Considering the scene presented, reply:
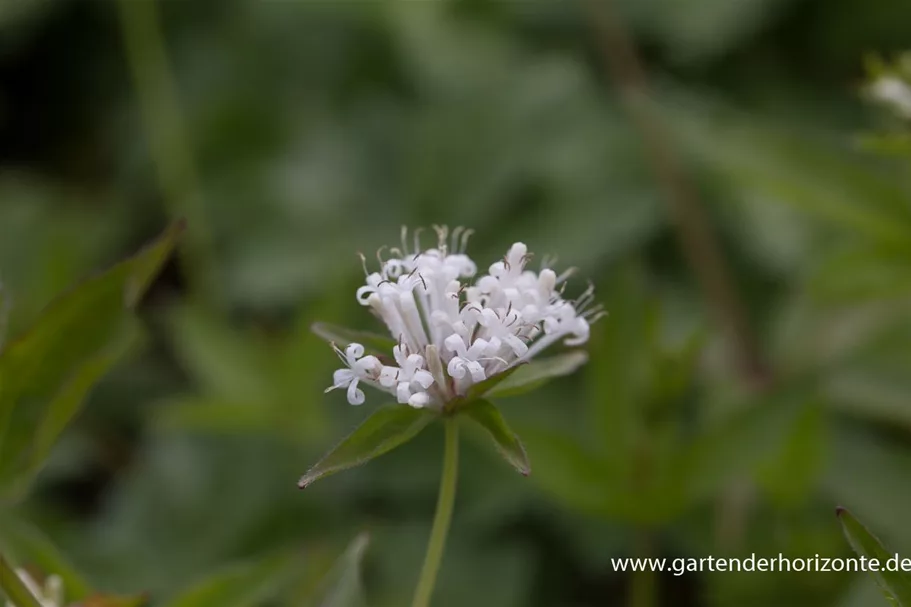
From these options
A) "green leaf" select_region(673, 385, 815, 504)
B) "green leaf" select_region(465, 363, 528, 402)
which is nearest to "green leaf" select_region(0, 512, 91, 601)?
"green leaf" select_region(465, 363, 528, 402)

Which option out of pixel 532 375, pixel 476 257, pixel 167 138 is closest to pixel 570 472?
pixel 532 375

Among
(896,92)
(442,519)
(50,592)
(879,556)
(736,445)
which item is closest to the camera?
(879,556)

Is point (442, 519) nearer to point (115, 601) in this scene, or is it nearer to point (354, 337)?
point (354, 337)

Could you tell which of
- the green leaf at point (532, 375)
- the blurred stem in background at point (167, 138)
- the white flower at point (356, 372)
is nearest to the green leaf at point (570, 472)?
the green leaf at point (532, 375)

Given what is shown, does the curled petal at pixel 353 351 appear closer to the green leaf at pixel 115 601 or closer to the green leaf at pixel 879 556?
the green leaf at pixel 115 601

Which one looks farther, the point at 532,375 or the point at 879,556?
the point at 532,375

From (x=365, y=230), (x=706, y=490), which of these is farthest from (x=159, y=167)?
(x=706, y=490)

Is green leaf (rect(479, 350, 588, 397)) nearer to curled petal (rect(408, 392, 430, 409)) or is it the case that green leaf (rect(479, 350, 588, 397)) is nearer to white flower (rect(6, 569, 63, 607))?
curled petal (rect(408, 392, 430, 409))

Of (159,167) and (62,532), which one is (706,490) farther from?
(159,167)
